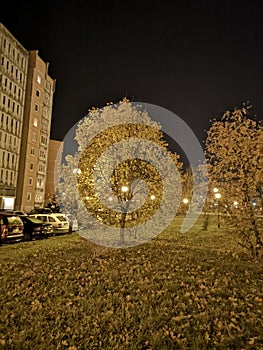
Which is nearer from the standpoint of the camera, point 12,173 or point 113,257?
point 113,257

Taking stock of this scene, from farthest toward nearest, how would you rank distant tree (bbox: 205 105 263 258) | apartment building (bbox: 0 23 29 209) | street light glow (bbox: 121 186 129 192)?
apartment building (bbox: 0 23 29 209), street light glow (bbox: 121 186 129 192), distant tree (bbox: 205 105 263 258)

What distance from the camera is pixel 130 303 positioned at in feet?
25.3

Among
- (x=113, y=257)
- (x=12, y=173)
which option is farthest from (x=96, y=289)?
(x=12, y=173)

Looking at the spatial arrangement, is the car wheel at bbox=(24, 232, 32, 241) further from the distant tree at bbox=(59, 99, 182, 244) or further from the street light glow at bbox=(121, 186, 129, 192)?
the street light glow at bbox=(121, 186, 129, 192)

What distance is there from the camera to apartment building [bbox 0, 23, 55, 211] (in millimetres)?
48656

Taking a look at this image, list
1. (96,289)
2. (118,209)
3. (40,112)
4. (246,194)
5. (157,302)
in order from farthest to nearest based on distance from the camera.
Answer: (40,112) → (118,209) → (246,194) → (96,289) → (157,302)

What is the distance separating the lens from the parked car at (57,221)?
75.6 ft

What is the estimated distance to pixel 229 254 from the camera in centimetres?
1489

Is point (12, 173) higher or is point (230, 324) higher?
point (12, 173)

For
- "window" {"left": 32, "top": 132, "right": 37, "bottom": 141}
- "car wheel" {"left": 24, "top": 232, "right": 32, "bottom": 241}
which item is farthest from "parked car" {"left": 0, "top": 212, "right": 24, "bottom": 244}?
"window" {"left": 32, "top": 132, "right": 37, "bottom": 141}

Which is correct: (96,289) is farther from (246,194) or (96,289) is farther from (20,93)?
(20,93)

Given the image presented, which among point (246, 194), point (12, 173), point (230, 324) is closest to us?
point (230, 324)

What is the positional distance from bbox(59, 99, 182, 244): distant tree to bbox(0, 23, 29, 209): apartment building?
33.7 m

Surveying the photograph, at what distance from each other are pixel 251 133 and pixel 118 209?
24.1 ft
